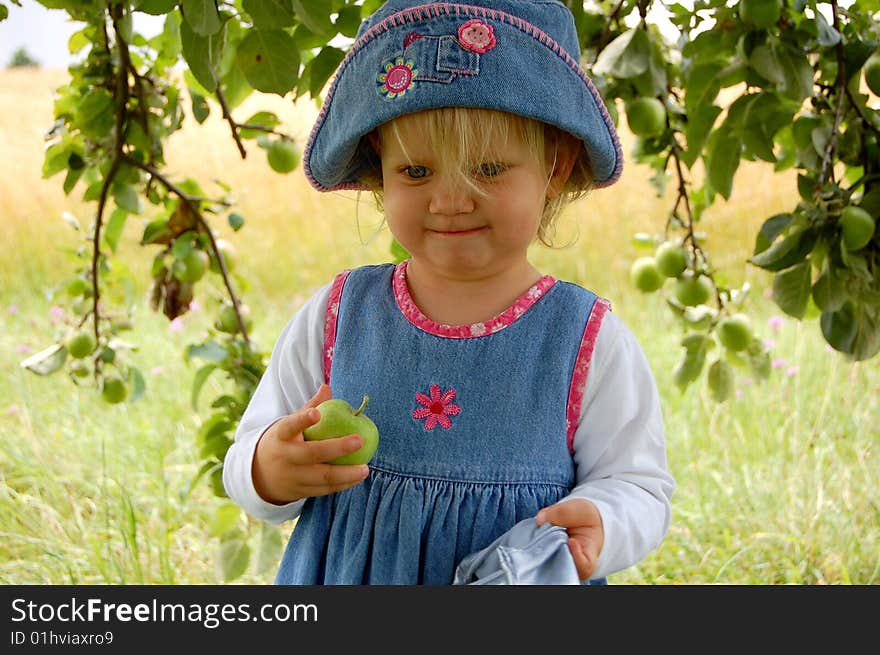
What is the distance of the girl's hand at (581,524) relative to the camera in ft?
2.47

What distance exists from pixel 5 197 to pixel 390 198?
390 cm

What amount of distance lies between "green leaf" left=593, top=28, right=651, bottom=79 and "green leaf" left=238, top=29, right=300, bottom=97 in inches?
13.8

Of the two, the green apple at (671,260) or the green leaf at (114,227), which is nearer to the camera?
the green apple at (671,260)

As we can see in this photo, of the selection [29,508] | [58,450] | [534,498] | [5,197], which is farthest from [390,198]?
[5,197]

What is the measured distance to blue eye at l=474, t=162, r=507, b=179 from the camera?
795mm

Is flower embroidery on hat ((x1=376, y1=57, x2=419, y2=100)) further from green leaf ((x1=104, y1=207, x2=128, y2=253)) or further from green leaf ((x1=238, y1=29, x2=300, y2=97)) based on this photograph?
green leaf ((x1=104, y1=207, x2=128, y2=253))

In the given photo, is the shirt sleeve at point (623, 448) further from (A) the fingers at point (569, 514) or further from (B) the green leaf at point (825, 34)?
(B) the green leaf at point (825, 34)

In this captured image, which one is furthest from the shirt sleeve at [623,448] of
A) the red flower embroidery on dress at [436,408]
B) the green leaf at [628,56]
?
the green leaf at [628,56]

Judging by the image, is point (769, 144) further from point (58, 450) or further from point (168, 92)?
point (58, 450)

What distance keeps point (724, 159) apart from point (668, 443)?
4.11 ft

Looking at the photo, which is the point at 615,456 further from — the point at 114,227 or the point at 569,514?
the point at 114,227

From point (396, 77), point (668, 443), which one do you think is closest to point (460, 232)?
point (396, 77)

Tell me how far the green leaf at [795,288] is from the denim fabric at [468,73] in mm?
292

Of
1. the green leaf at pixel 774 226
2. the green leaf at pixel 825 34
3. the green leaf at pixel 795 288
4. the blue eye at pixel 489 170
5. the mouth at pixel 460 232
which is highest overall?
the green leaf at pixel 825 34
